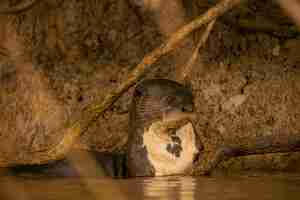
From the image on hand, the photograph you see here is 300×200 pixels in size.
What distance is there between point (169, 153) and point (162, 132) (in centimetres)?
12

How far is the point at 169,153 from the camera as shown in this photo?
2848mm

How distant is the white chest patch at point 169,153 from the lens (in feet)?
9.29

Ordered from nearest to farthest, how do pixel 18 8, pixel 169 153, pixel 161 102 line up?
pixel 169 153
pixel 161 102
pixel 18 8

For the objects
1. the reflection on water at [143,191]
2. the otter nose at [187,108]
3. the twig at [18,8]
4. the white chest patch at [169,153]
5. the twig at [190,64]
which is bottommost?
the reflection on water at [143,191]

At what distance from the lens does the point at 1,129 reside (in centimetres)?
391

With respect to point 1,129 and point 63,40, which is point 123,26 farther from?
point 1,129

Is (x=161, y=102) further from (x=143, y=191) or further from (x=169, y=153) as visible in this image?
(x=143, y=191)

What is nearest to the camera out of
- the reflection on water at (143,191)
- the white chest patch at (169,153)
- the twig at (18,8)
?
the reflection on water at (143,191)

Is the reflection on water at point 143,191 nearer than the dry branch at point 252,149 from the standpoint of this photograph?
Yes

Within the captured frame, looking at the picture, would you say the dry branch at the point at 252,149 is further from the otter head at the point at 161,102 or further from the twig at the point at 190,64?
the twig at the point at 190,64

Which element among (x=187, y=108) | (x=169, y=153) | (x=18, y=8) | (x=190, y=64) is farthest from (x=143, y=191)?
(x=18, y=8)

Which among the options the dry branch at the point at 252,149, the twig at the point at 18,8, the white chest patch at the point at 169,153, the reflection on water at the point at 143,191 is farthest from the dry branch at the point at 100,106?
the twig at the point at 18,8

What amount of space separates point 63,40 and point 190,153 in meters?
1.55

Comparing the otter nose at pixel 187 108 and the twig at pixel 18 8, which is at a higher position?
the twig at pixel 18 8
